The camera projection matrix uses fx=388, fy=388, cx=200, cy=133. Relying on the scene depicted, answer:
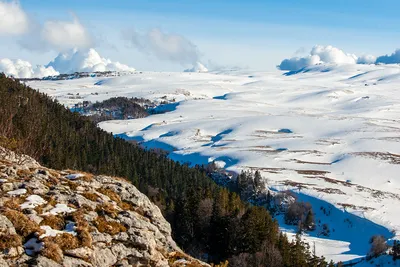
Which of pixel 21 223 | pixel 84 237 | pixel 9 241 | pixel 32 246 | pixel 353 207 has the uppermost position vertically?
pixel 21 223

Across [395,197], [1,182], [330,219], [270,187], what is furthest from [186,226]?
[395,197]

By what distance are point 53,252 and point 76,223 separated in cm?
215

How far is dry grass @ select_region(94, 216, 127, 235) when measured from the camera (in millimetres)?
17469

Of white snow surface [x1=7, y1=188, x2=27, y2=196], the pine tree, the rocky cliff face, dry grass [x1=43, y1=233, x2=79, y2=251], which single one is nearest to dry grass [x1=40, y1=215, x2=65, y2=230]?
the rocky cliff face

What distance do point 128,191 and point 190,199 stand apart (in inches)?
1868

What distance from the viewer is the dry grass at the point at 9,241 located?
14.1m

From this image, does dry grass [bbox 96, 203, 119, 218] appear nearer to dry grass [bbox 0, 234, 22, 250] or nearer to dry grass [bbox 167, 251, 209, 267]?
dry grass [bbox 167, 251, 209, 267]

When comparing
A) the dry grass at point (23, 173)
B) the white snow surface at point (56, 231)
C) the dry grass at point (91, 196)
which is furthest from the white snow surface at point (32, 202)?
the dry grass at point (23, 173)

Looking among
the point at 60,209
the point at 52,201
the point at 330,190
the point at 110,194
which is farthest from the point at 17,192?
the point at 330,190

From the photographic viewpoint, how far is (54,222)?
1633cm

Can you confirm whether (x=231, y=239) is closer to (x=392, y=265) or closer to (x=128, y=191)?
(x=128, y=191)

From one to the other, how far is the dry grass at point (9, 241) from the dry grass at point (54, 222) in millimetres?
1531

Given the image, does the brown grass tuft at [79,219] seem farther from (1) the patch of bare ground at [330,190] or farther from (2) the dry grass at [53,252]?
(1) the patch of bare ground at [330,190]

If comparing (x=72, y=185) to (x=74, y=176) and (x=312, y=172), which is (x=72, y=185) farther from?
(x=312, y=172)
